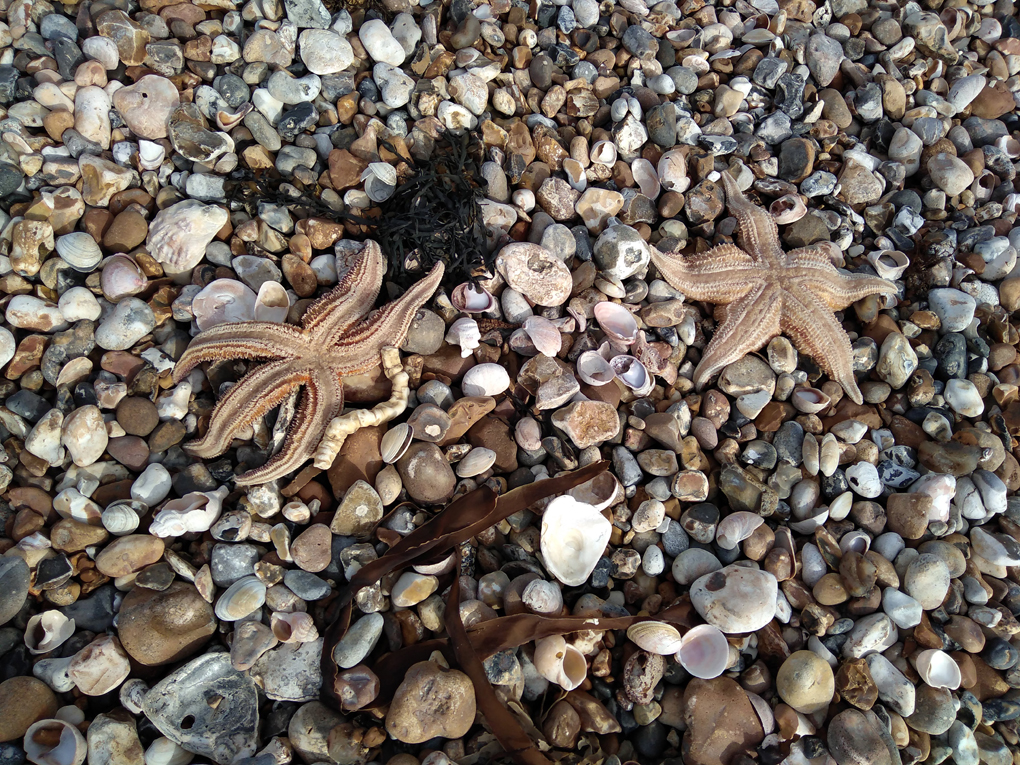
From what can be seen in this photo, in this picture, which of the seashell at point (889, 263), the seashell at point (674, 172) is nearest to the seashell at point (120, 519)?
the seashell at point (674, 172)

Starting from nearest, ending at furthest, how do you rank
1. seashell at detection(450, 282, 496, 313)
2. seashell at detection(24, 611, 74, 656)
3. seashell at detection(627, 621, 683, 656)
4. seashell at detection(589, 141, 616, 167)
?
seashell at detection(24, 611, 74, 656) → seashell at detection(627, 621, 683, 656) → seashell at detection(450, 282, 496, 313) → seashell at detection(589, 141, 616, 167)

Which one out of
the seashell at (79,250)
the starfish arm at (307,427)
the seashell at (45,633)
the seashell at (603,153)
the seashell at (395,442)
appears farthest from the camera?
the seashell at (603,153)

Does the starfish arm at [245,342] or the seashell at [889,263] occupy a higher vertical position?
the starfish arm at [245,342]

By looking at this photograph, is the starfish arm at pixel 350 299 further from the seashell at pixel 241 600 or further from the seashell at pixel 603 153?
the seashell at pixel 603 153

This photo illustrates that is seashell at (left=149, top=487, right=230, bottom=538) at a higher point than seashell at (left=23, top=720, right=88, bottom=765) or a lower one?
higher

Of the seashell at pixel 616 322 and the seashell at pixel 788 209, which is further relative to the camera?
the seashell at pixel 788 209

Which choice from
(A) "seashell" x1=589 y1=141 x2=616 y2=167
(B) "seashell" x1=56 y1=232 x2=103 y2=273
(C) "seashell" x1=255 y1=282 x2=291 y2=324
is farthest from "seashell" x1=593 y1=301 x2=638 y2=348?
(B) "seashell" x1=56 y1=232 x2=103 y2=273

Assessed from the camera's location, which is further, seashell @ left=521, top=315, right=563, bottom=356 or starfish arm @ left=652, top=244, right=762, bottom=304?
starfish arm @ left=652, top=244, right=762, bottom=304

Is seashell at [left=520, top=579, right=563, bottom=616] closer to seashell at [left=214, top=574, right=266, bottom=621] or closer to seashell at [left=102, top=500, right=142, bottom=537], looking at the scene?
seashell at [left=214, top=574, right=266, bottom=621]
